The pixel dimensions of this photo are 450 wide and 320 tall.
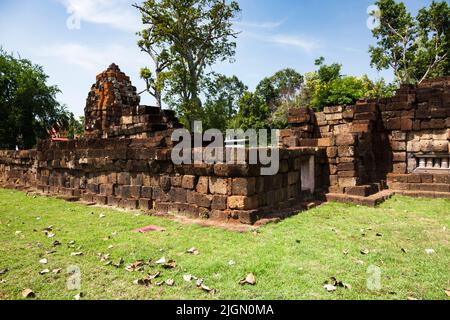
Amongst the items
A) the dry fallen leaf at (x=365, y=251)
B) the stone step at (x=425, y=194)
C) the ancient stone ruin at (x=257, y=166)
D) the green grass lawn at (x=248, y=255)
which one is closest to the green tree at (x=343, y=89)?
the ancient stone ruin at (x=257, y=166)

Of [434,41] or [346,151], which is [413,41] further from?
[346,151]

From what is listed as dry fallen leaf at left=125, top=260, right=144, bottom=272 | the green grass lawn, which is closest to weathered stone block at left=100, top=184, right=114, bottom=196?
the green grass lawn

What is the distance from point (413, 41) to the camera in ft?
103

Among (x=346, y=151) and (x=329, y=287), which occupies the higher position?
(x=346, y=151)

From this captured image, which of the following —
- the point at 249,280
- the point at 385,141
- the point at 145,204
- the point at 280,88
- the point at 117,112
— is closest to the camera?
the point at 249,280

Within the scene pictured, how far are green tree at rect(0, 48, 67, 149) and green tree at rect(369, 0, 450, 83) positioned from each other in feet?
115

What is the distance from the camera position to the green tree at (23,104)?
3050 cm

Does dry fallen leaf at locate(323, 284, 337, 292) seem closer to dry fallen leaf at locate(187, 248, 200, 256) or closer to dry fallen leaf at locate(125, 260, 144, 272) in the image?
dry fallen leaf at locate(187, 248, 200, 256)

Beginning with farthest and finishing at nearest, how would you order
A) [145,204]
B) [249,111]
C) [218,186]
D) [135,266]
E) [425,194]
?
[249,111]
[425,194]
[145,204]
[218,186]
[135,266]

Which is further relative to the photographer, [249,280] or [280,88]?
[280,88]

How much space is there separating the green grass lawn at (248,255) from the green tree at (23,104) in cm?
2866

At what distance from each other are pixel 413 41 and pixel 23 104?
130ft

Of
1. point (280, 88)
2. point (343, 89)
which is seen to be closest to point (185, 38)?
point (343, 89)

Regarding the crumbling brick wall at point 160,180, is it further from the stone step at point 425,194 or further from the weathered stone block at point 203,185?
the stone step at point 425,194
